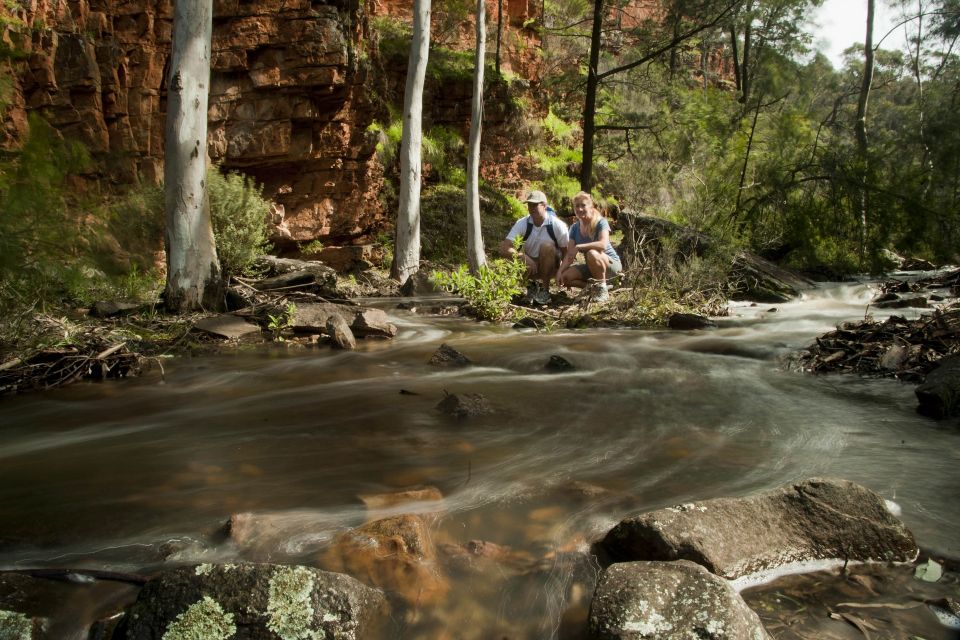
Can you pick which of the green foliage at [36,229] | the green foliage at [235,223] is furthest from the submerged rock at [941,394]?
the green foliage at [235,223]

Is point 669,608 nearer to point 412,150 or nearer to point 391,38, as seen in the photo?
point 412,150

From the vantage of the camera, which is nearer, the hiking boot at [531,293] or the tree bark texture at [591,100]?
the hiking boot at [531,293]

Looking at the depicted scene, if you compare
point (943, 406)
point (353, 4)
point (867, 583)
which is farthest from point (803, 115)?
point (867, 583)

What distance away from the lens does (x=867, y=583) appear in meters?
2.46

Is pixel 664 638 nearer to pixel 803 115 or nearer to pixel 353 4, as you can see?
pixel 353 4

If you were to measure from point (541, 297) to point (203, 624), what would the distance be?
869 centimetres

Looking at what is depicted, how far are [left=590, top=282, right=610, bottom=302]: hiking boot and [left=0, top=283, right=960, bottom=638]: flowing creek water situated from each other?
9.35ft

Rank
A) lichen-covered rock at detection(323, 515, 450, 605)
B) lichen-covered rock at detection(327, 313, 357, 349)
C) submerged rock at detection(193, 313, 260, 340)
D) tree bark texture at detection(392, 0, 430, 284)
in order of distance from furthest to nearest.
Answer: tree bark texture at detection(392, 0, 430, 284) < submerged rock at detection(193, 313, 260, 340) < lichen-covered rock at detection(327, 313, 357, 349) < lichen-covered rock at detection(323, 515, 450, 605)

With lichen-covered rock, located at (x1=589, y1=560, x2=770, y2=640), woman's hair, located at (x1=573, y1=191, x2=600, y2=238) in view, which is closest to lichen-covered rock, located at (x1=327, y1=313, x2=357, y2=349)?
woman's hair, located at (x1=573, y1=191, x2=600, y2=238)

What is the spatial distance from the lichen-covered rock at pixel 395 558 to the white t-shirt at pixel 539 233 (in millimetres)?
7885

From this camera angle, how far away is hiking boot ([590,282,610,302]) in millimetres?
9773

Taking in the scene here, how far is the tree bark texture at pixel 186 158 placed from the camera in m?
8.58

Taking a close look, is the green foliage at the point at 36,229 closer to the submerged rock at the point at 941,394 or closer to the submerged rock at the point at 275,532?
the submerged rock at the point at 275,532

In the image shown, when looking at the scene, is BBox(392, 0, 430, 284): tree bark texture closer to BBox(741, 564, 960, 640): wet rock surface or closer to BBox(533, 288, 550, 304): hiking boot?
BBox(533, 288, 550, 304): hiking boot
